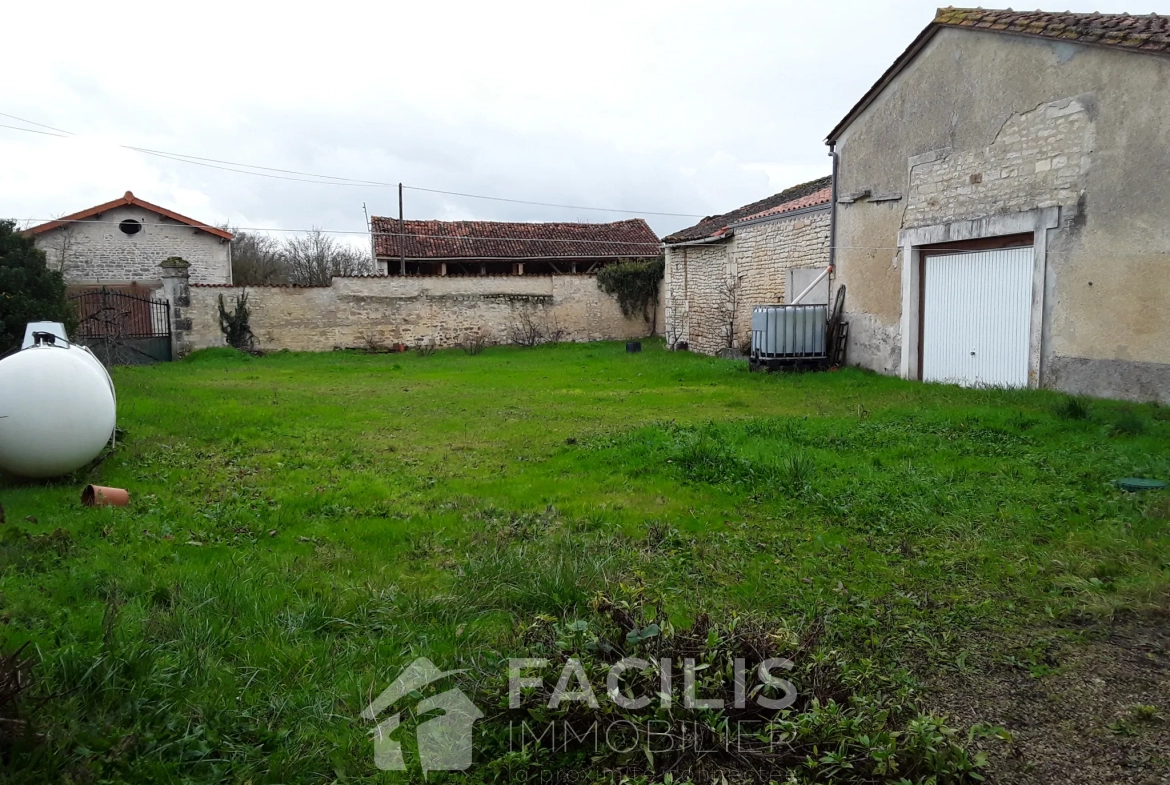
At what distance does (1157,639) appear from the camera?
11.2 ft

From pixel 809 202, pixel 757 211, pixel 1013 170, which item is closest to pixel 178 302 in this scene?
pixel 757 211

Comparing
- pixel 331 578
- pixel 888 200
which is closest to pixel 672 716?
pixel 331 578

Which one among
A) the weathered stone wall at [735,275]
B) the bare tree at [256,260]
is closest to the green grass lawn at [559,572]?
the weathered stone wall at [735,275]

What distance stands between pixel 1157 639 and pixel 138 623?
4564mm

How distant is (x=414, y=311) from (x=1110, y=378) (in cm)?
1785

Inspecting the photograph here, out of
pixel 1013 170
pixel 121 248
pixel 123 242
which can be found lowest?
pixel 1013 170

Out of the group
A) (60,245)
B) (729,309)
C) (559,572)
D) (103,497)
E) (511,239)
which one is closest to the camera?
(559,572)

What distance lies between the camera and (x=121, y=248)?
25672 mm

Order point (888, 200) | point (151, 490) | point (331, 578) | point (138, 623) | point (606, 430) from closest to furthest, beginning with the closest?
point (138, 623), point (331, 578), point (151, 490), point (606, 430), point (888, 200)

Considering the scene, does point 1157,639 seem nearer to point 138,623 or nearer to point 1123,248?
point 138,623

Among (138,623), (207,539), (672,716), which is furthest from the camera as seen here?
(207,539)

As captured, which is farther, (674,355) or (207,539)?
(674,355)

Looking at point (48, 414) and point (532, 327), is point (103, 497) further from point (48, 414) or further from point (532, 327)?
point (532, 327)
